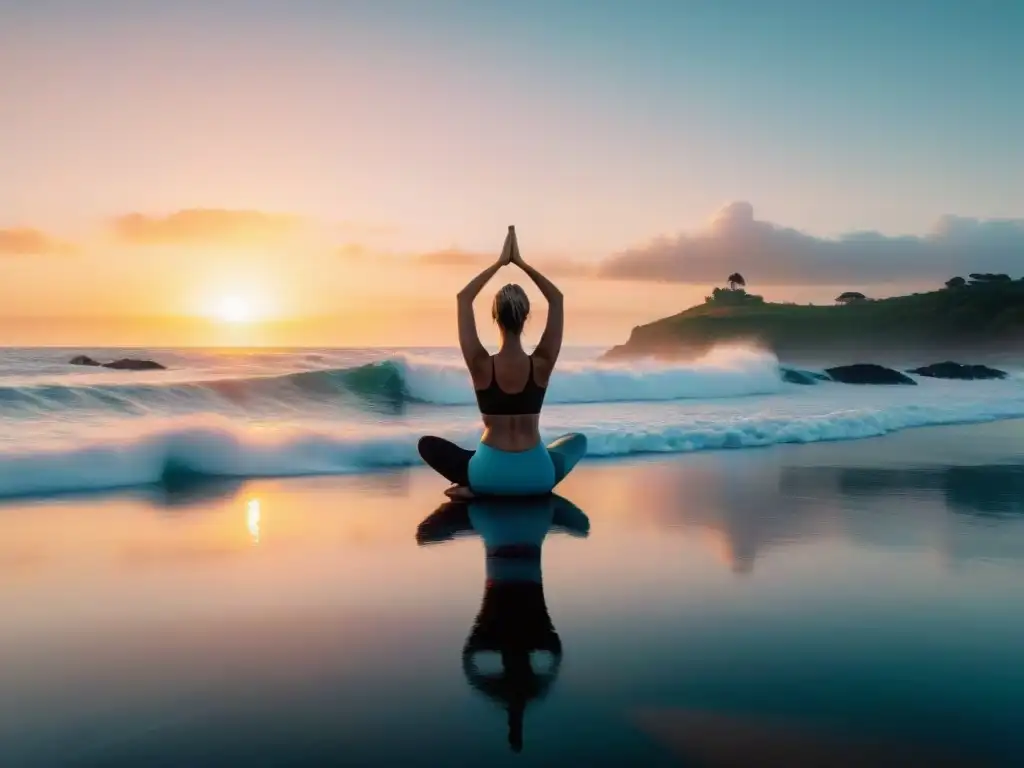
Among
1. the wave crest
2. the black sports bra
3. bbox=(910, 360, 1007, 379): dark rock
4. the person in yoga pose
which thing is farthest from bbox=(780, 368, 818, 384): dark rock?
the black sports bra

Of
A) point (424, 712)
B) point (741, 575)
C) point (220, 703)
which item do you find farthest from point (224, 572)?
point (741, 575)

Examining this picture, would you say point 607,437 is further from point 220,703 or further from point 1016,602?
point 220,703

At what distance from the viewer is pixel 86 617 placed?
378cm

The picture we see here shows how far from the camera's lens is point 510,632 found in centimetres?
361

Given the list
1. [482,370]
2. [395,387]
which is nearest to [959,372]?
[395,387]

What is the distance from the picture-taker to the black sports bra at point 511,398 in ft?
21.8

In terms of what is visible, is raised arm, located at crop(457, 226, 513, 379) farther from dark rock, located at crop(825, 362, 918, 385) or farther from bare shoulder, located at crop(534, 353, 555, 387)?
dark rock, located at crop(825, 362, 918, 385)

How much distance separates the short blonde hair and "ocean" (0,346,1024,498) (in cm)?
265

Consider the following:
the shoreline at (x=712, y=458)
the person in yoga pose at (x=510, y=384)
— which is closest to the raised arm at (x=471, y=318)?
the person in yoga pose at (x=510, y=384)

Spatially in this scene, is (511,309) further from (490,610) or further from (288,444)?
(288,444)

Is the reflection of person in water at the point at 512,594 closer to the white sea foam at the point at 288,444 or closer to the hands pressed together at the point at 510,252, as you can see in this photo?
the hands pressed together at the point at 510,252

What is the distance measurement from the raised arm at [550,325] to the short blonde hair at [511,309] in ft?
0.53

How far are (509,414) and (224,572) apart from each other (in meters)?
2.70

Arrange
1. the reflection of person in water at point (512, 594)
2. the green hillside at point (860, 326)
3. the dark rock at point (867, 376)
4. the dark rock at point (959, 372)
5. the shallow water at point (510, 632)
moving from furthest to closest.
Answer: the green hillside at point (860, 326)
the dark rock at point (959, 372)
the dark rock at point (867, 376)
the reflection of person in water at point (512, 594)
the shallow water at point (510, 632)
